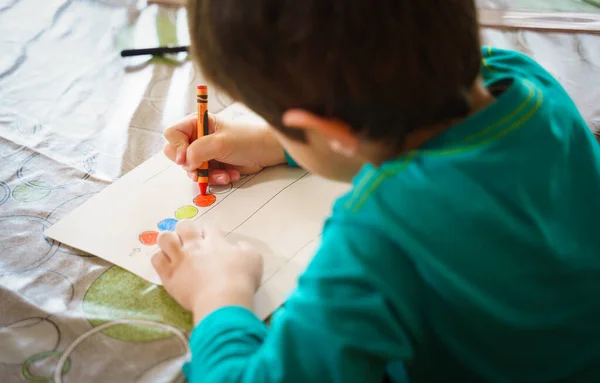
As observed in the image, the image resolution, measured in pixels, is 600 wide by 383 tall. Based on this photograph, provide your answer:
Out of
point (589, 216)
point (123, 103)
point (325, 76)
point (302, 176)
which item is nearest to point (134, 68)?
point (123, 103)

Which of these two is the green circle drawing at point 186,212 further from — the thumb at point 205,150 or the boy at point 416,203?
the boy at point 416,203

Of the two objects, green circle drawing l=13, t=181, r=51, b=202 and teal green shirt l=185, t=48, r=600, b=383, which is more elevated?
teal green shirt l=185, t=48, r=600, b=383

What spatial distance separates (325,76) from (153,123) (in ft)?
1.65

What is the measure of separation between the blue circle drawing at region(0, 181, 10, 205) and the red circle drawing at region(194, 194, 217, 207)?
0.78 ft

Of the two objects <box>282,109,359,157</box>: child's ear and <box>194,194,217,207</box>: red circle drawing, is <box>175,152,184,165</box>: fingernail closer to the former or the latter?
<box>194,194,217,207</box>: red circle drawing

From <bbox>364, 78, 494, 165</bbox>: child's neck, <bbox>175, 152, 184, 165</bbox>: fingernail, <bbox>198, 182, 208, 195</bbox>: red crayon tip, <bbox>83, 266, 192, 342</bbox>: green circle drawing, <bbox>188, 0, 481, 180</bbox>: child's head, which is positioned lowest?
<bbox>83, 266, 192, 342</bbox>: green circle drawing

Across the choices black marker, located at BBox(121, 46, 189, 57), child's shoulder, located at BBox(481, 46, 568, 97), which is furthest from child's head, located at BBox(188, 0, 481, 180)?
black marker, located at BBox(121, 46, 189, 57)

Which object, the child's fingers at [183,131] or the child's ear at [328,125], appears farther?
the child's fingers at [183,131]

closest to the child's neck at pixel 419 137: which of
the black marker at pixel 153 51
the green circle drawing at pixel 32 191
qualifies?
the green circle drawing at pixel 32 191

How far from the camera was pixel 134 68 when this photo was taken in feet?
3.12

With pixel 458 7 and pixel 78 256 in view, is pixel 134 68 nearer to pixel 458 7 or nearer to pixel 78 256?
pixel 78 256

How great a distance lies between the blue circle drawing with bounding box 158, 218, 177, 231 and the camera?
0.64 m

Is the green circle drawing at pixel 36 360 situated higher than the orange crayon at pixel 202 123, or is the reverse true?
the orange crayon at pixel 202 123

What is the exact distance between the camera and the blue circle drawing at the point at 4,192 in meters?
0.68
